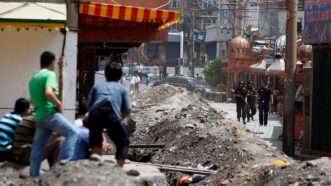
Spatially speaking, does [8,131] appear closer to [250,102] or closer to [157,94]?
[250,102]

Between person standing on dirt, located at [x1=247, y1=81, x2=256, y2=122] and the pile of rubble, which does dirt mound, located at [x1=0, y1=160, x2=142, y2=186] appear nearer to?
the pile of rubble

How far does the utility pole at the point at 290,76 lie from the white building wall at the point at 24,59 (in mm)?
7907

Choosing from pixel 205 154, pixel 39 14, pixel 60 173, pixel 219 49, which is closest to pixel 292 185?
pixel 60 173

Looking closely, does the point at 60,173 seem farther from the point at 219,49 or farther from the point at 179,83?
the point at 219,49

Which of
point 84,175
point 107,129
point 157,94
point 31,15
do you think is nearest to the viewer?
point 84,175

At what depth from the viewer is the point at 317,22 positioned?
2066 cm

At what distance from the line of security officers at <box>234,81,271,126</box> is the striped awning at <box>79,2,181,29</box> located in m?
16.6

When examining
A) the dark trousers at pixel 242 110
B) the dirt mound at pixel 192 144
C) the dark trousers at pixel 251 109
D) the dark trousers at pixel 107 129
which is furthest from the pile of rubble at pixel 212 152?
the dark trousers at pixel 251 109

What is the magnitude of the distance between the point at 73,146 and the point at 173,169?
473cm

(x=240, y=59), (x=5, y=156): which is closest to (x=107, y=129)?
(x=5, y=156)

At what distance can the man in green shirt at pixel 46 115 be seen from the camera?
9.26 m

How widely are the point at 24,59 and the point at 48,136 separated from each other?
11.6 ft

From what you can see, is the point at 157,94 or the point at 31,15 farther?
the point at 157,94

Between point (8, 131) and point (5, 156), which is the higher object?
point (8, 131)
